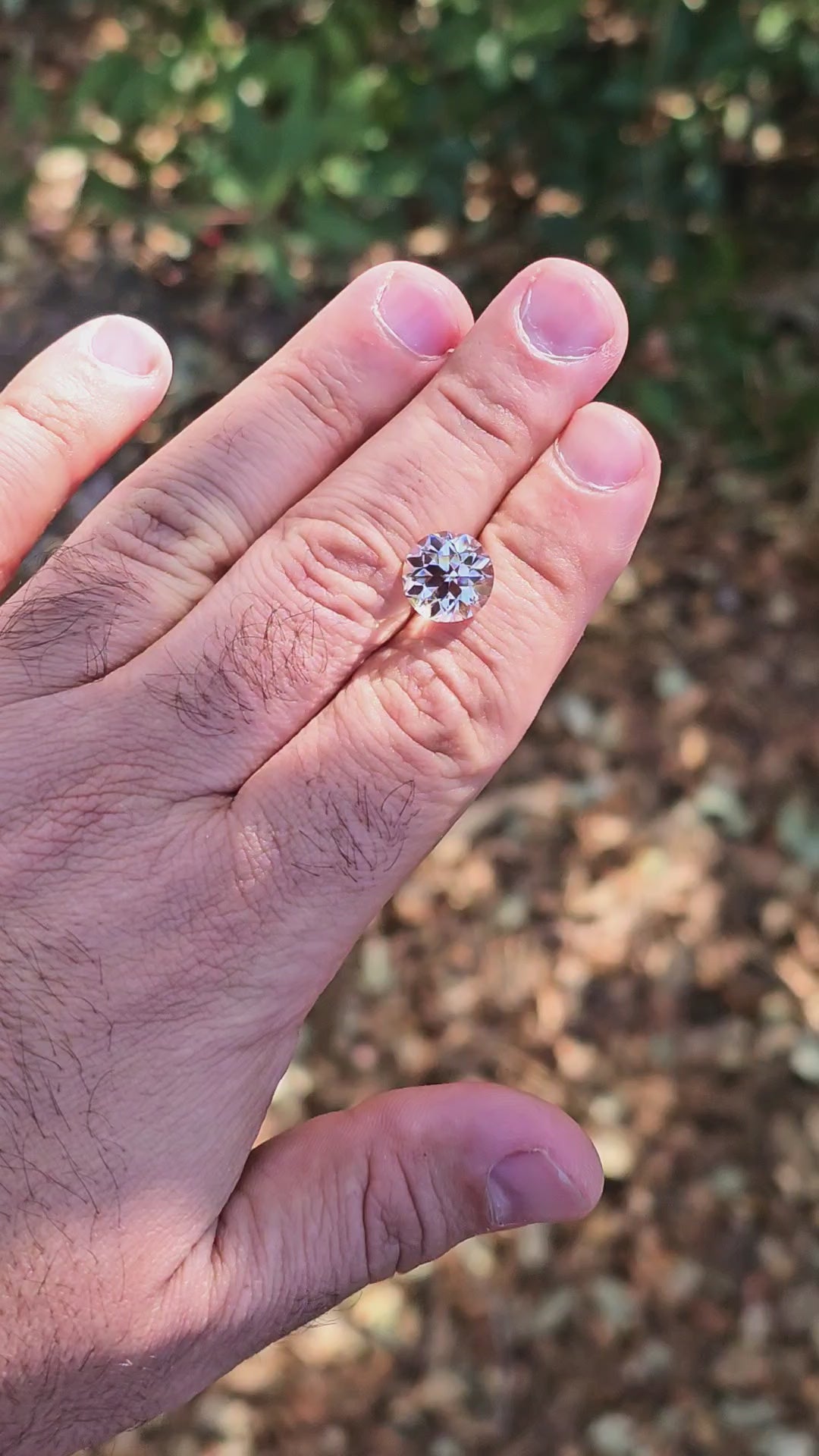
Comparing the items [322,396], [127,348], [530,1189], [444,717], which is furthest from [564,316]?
[530,1189]

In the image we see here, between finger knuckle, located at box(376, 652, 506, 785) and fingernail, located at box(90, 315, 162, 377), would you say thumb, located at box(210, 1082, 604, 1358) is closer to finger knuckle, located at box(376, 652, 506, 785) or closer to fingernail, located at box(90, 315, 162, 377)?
finger knuckle, located at box(376, 652, 506, 785)

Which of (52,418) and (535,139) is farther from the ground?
(52,418)

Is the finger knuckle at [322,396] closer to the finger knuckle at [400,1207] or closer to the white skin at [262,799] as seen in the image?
the white skin at [262,799]

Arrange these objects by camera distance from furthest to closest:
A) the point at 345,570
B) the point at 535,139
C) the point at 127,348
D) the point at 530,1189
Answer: the point at 535,139, the point at 127,348, the point at 345,570, the point at 530,1189

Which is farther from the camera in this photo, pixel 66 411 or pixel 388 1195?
pixel 66 411

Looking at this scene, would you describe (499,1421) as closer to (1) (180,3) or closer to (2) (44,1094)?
(2) (44,1094)

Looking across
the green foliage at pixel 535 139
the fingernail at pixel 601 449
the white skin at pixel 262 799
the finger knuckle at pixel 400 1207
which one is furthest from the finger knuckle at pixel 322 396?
the finger knuckle at pixel 400 1207

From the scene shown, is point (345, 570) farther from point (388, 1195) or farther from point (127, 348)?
point (388, 1195)

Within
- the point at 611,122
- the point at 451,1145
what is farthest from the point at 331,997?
the point at 611,122
